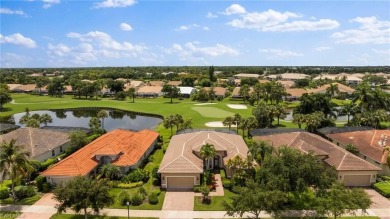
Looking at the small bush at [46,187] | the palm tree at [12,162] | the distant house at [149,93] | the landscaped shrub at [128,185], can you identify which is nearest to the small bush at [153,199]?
the landscaped shrub at [128,185]

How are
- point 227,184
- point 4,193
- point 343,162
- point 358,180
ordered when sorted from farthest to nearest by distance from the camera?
point 343,162 < point 358,180 < point 227,184 < point 4,193

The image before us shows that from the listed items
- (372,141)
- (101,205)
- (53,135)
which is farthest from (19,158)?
(372,141)

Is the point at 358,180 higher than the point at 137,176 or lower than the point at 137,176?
lower

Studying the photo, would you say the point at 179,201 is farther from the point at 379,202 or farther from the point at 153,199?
the point at 379,202

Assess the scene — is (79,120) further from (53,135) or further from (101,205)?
(101,205)

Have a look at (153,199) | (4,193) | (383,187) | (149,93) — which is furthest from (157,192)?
(149,93)

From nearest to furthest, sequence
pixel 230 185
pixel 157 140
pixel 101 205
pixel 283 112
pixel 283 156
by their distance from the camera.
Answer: pixel 101 205 < pixel 283 156 < pixel 230 185 < pixel 157 140 < pixel 283 112
